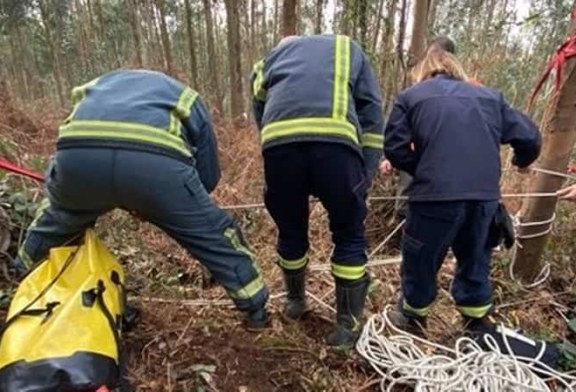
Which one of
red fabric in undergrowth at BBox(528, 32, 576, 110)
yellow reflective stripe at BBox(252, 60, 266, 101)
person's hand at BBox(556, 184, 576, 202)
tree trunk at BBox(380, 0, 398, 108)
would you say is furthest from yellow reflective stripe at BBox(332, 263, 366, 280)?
tree trunk at BBox(380, 0, 398, 108)

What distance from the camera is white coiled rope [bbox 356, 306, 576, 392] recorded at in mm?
1979

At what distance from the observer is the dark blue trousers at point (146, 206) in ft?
5.97

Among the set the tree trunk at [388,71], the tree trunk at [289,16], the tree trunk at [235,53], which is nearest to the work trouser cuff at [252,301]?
the tree trunk at [388,71]

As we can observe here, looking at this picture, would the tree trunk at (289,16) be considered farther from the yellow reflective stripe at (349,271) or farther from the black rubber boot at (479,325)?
the black rubber boot at (479,325)

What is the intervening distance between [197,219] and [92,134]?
498 mm

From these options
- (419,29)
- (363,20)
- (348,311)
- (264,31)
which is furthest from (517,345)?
(264,31)

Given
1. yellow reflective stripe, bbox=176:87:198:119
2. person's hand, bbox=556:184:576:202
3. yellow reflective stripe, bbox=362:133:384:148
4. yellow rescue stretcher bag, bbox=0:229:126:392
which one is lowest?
yellow rescue stretcher bag, bbox=0:229:126:392

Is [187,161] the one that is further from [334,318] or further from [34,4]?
[34,4]

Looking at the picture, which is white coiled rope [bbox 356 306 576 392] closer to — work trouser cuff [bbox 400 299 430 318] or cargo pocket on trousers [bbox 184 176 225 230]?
work trouser cuff [bbox 400 299 430 318]

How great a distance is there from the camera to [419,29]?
3824 millimetres

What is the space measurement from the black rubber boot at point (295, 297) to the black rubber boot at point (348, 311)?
25cm

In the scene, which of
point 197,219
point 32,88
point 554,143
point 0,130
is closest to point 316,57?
point 197,219

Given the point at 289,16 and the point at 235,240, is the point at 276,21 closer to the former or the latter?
the point at 289,16

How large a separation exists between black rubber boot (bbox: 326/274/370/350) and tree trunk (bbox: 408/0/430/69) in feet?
7.11
